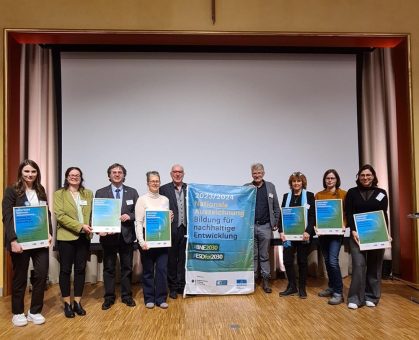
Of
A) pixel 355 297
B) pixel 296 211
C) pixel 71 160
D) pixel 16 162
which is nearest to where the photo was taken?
pixel 355 297

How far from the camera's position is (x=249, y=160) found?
531 cm

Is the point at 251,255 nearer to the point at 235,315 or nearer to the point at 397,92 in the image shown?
the point at 235,315

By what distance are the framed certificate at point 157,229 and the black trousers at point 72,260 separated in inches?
24.3

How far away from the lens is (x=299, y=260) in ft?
14.0

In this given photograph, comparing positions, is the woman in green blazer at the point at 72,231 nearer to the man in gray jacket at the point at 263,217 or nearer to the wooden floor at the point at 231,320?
the wooden floor at the point at 231,320

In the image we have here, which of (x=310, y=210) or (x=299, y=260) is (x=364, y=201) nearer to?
(x=310, y=210)

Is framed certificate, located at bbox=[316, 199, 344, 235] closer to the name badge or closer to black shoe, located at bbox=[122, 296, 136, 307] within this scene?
the name badge

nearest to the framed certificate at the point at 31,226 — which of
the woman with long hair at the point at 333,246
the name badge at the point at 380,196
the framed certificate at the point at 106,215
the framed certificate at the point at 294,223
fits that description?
the framed certificate at the point at 106,215

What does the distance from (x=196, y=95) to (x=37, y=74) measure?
7.22ft

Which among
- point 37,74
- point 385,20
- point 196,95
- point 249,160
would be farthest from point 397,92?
point 37,74

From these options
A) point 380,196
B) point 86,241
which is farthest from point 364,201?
point 86,241

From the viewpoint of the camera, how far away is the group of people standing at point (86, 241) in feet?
11.3

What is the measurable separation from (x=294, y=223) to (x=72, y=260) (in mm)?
2355

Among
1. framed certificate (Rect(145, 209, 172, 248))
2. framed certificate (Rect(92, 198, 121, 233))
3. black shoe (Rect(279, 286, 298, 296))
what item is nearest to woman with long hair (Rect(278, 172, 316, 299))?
black shoe (Rect(279, 286, 298, 296))
